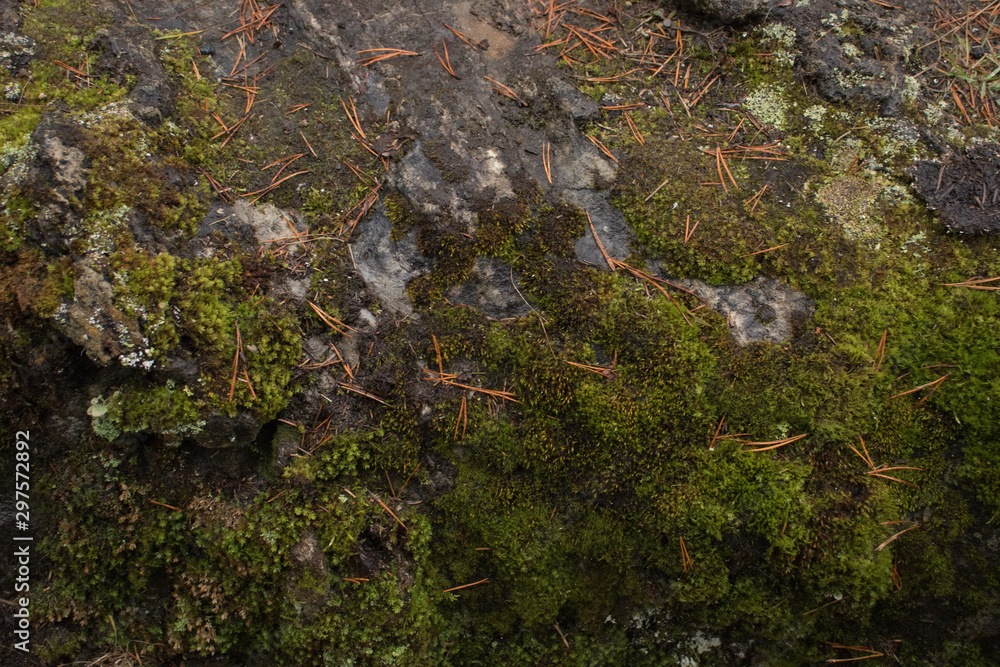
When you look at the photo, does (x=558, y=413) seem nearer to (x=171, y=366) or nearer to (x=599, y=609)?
(x=599, y=609)

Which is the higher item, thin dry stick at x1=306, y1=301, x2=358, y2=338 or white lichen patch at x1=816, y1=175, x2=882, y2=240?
white lichen patch at x1=816, y1=175, x2=882, y2=240

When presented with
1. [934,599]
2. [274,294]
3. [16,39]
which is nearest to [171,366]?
[274,294]

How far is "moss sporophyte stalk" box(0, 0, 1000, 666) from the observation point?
333 cm

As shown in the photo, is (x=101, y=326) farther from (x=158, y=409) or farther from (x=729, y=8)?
(x=729, y=8)

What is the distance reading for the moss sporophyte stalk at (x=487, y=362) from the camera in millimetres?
3332

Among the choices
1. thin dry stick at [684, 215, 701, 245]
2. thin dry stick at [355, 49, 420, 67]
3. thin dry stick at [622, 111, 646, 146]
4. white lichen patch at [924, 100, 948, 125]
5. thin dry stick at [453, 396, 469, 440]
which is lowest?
thin dry stick at [453, 396, 469, 440]

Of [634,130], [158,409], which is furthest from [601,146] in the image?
[158,409]

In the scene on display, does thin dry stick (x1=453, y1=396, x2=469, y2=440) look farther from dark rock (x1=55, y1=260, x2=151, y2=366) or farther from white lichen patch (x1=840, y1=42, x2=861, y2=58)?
white lichen patch (x1=840, y1=42, x2=861, y2=58)

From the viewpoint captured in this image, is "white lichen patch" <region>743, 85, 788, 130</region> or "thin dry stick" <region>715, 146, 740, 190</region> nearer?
"thin dry stick" <region>715, 146, 740, 190</region>

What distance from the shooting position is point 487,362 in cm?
360

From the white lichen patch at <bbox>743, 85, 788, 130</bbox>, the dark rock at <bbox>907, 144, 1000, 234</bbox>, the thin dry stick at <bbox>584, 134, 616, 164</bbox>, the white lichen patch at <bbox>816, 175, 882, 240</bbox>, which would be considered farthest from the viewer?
the white lichen patch at <bbox>743, 85, 788, 130</bbox>

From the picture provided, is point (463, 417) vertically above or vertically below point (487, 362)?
below

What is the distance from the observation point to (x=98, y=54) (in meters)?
3.71

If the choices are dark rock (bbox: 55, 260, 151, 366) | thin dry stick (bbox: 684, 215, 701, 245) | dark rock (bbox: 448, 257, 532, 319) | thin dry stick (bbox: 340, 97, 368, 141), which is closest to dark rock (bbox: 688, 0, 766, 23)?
thin dry stick (bbox: 684, 215, 701, 245)
